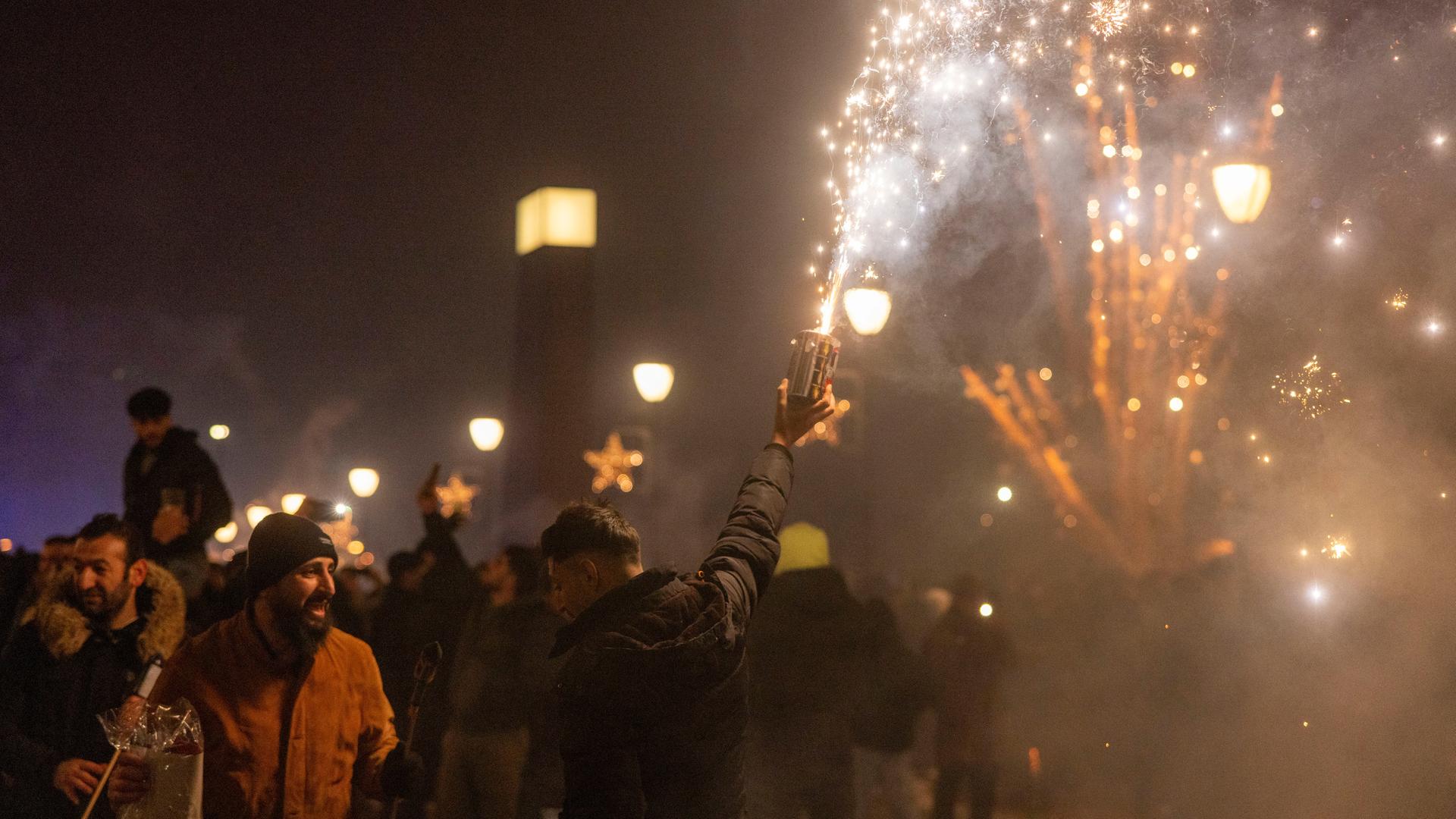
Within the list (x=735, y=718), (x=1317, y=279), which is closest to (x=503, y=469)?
(x=1317, y=279)

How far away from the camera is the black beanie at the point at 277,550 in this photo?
3605 mm

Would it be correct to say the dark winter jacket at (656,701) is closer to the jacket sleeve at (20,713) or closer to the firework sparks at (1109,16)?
the jacket sleeve at (20,713)

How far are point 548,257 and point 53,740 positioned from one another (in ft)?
83.4

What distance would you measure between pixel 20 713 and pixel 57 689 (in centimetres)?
18

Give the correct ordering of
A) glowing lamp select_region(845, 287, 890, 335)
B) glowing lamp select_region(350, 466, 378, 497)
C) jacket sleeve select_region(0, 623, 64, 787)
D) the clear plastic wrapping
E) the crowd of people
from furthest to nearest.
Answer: glowing lamp select_region(350, 466, 378, 497)
glowing lamp select_region(845, 287, 890, 335)
jacket sleeve select_region(0, 623, 64, 787)
the clear plastic wrapping
the crowd of people

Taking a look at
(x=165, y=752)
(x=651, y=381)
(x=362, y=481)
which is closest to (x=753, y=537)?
(x=165, y=752)

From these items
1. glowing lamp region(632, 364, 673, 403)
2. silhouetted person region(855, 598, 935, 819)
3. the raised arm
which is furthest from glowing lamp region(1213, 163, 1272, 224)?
glowing lamp region(632, 364, 673, 403)

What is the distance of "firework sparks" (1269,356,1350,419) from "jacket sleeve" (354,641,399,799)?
5576mm

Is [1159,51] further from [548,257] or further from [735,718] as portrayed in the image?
[548,257]

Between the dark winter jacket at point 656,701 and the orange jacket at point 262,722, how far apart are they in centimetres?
100

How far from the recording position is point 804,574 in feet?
22.9

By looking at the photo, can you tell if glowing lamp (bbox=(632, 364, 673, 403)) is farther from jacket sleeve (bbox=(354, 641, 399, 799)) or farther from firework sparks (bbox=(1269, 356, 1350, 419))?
jacket sleeve (bbox=(354, 641, 399, 799))

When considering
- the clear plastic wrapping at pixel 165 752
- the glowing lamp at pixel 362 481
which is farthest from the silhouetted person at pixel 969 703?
the glowing lamp at pixel 362 481

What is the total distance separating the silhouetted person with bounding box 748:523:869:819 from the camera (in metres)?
6.69
